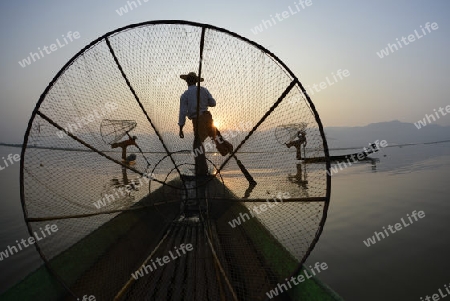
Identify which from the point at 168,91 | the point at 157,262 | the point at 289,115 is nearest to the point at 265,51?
the point at 289,115

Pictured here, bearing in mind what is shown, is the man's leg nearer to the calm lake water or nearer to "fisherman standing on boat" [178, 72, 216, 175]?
"fisherman standing on boat" [178, 72, 216, 175]

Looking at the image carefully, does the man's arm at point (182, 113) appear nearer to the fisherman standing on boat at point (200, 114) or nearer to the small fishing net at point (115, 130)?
the fisherman standing on boat at point (200, 114)

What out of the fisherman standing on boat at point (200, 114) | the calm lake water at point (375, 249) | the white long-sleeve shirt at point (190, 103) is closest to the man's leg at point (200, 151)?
the fisherman standing on boat at point (200, 114)

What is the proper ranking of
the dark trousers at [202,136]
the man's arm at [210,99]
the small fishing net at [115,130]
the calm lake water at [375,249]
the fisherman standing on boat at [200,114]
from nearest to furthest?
the calm lake water at [375,249]
the man's arm at [210,99]
the fisherman standing on boat at [200,114]
the dark trousers at [202,136]
the small fishing net at [115,130]

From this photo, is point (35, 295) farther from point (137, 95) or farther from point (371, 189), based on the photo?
point (371, 189)

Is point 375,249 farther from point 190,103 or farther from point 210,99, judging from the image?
point 190,103

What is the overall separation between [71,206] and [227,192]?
11.4 ft

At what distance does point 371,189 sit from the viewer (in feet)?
32.1

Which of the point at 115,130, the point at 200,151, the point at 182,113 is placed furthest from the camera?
the point at 115,130

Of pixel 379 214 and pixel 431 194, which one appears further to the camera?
pixel 431 194

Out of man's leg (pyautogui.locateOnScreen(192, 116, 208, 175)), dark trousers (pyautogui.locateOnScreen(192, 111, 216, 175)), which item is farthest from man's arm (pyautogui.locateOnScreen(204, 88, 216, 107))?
man's leg (pyautogui.locateOnScreen(192, 116, 208, 175))

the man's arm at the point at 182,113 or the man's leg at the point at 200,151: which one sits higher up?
the man's arm at the point at 182,113

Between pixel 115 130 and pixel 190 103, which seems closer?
pixel 190 103

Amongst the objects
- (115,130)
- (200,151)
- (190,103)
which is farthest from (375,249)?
(115,130)
